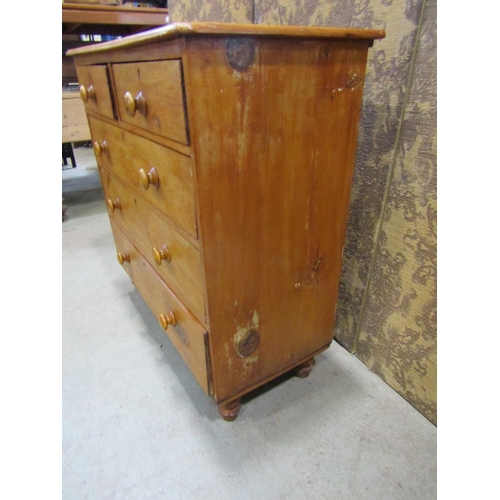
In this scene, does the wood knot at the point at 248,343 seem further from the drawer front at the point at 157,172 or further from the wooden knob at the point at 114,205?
the wooden knob at the point at 114,205

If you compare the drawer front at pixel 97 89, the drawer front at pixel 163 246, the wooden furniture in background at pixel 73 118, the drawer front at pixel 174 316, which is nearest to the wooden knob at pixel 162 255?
the drawer front at pixel 163 246

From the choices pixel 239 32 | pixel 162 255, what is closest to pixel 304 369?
pixel 162 255

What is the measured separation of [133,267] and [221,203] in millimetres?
720

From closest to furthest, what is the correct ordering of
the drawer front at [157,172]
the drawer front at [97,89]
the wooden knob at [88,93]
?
the drawer front at [157,172]
the drawer front at [97,89]
the wooden knob at [88,93]

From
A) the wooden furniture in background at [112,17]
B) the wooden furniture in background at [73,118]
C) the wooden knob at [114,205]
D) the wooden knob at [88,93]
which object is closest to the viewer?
the wooden knob at [88,93]

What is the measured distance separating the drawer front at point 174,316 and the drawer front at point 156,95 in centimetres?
43

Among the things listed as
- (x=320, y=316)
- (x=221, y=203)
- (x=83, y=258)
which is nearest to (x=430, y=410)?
(x=320, y=316)

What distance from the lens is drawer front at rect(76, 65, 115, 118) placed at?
0.89 meters

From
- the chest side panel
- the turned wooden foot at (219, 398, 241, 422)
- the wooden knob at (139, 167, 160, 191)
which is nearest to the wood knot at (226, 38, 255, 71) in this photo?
the chest side panel

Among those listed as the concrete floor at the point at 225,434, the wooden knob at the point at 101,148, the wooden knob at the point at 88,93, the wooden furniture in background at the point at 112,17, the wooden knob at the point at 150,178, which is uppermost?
the wooden furniture in background at the point at 112,17

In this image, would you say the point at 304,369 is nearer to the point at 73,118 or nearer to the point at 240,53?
the point at 240,53

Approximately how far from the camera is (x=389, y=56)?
30.4 inches

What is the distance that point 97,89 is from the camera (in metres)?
0.97

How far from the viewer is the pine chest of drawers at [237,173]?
1.87ft
